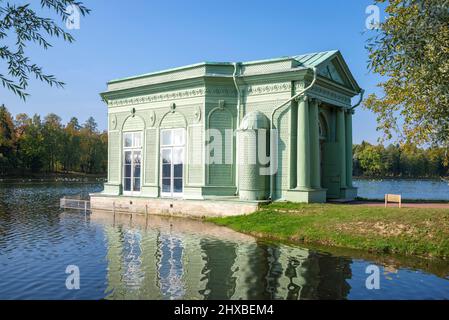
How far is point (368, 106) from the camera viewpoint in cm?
2300

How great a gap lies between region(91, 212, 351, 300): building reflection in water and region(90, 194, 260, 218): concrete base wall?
326 centimetres

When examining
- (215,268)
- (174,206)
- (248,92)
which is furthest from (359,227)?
(174,206)

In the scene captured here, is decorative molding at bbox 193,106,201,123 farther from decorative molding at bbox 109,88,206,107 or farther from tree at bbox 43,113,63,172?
tree at bbox 43,113,63,172

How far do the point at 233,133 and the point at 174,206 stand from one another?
16.3 feet

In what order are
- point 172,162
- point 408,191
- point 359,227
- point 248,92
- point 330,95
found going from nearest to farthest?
point 359,227 → point 248,92 → point 330,95 → point 172,162 → point 408,191

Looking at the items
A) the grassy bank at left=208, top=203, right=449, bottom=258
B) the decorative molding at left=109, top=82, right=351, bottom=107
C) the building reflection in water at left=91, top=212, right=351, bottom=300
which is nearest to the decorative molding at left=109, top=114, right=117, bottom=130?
the decorative molding at left=109, top=82, right=351, bottom=107

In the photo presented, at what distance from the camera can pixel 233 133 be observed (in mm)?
22109

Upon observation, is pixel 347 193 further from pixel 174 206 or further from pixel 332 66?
pixel 174 206

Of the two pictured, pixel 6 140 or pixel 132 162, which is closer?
pixel 132 162

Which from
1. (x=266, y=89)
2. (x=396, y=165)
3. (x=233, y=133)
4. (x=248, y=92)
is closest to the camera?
(x=266, y=89)

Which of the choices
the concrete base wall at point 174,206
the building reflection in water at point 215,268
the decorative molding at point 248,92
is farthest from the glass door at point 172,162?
the building reflection in water at point 215,268

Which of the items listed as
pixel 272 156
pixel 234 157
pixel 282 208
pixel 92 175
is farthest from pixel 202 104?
pixel 92 175

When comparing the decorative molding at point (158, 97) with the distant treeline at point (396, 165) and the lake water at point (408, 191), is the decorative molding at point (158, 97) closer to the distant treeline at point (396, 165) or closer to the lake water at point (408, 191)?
the lake water at point (408, 191)

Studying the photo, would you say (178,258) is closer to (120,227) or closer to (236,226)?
(236,226)
